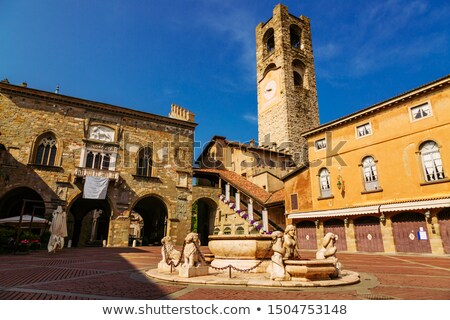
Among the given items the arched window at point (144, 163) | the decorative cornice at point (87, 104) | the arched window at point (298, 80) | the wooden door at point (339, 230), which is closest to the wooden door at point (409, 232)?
the wooden door at point (339, 230)

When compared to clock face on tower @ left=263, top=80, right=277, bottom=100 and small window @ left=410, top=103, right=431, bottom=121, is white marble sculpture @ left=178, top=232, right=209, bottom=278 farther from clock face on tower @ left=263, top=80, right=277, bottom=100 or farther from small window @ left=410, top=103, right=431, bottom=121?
clock face on tower @ left=263, top=80, right=277, bottom=100

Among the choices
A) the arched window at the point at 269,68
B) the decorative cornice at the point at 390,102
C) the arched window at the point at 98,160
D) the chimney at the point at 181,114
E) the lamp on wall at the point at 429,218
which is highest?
the arched window at the point at 269,68

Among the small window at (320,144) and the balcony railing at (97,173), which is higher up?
the small window at (320,144)

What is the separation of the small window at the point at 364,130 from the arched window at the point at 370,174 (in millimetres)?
1661

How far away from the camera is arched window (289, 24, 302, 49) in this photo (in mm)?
41491

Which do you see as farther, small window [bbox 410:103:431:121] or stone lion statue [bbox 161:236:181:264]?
small window [bbox 410:103:431:121]

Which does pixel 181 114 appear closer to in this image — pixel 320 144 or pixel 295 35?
pixel 320 144

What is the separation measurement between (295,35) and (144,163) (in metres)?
33.5

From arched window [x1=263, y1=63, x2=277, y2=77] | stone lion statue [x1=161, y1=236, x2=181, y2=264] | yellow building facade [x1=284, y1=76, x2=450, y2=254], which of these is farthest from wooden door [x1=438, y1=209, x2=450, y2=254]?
arched window [x1=263, y1=63, x2=277, y2=77]

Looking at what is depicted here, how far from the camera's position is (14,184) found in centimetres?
1825

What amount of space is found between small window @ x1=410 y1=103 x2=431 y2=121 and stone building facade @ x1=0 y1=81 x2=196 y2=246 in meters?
17.3

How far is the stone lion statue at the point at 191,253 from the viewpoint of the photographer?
6794 mm

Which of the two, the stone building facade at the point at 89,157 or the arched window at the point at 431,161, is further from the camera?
the stone building facade at the point at 89,157

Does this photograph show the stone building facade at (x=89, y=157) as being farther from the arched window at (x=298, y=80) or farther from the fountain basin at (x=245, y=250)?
the arched window at (x=298, y=80)
